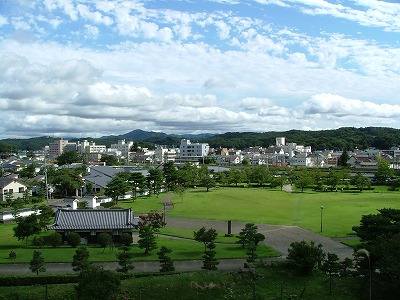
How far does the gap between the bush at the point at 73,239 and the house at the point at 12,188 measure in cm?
2569

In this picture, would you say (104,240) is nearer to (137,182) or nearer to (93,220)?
(93,220)

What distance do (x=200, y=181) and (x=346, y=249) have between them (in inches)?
1462

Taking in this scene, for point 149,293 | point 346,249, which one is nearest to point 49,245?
point 149,293

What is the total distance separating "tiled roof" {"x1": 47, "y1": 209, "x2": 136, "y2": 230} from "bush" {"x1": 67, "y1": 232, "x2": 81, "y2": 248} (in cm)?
108

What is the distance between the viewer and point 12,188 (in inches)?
1826

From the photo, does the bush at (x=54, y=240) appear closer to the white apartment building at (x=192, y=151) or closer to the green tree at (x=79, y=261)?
the green tree at (x=79, y=261)

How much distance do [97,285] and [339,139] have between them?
Result: 145 meters

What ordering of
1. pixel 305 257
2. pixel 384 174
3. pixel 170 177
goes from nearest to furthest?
pixel 305 257 → pixel 170 177 → pixel 384 174

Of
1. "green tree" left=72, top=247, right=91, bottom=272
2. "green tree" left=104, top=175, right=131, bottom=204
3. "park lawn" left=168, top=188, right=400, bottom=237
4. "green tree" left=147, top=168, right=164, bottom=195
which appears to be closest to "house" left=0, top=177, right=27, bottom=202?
"green tree" left=104, top=175, right=131, bottom=204

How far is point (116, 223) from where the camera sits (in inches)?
986

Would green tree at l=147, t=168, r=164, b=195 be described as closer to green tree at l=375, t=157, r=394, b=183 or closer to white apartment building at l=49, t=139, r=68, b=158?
green tree at l=375, t=157, r=394, b=183

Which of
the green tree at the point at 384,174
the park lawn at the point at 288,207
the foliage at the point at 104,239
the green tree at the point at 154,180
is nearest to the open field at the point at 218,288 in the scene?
the foliage at the point at 104,239

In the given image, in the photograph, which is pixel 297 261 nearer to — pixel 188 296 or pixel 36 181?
pixel 188 296

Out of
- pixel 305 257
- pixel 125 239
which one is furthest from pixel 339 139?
pixel 305 257
